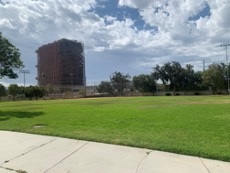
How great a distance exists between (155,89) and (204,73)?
78.6 feet

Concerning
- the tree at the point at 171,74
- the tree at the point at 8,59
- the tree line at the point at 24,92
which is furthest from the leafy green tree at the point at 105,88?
the tree at the point at 8,59

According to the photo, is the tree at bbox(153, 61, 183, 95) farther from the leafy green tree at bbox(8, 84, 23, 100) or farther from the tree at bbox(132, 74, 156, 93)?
the leafy green tree at bbox(8, 84, 23, 100)

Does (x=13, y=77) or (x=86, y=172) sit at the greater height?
(x=13, y=77)

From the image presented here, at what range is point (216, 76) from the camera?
3728 inches

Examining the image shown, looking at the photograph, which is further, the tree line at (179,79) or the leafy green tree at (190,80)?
the leafy green tree at (190,80)

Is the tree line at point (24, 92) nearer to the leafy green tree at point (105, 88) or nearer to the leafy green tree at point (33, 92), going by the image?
the leafy green tree at point (33, 92)

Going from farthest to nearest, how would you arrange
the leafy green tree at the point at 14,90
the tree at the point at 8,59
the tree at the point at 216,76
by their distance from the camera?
the leafy green tree at the point at 14,90
the tree at the point at 216,76
the tree at the point at 8,59

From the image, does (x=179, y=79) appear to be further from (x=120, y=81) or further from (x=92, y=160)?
(x=92, y=160)

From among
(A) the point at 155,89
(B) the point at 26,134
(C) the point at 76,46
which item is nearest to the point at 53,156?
(B) the point at 26,134

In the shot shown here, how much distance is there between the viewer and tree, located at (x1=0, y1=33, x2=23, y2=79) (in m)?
26.3

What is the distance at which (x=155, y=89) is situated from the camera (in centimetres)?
11812

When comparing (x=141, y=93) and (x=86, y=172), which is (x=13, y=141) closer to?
(x=86, y=172)

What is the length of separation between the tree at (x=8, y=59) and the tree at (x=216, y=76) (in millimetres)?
77692

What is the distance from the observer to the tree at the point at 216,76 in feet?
312
